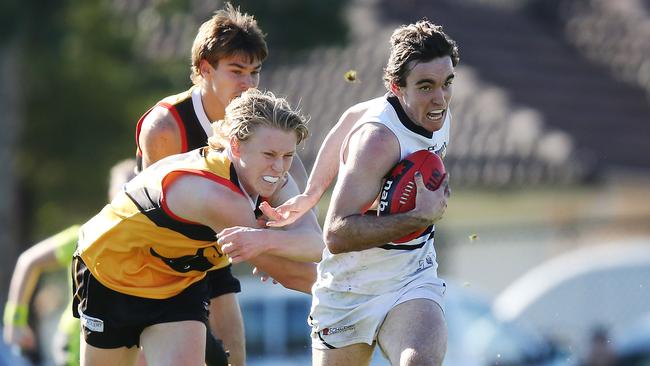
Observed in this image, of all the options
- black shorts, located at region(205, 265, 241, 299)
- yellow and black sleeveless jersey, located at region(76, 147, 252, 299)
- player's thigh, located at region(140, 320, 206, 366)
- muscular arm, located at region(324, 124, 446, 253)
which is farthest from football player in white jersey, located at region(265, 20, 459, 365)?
black shorts, located at region(205, 265, 241, 299)

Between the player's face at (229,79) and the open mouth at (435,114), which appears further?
the player's face at (229,79)

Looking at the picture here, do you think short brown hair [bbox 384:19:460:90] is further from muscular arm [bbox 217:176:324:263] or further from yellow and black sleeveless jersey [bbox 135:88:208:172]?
yellow and black sleeveless jersey [bbox 135:88:208:172]

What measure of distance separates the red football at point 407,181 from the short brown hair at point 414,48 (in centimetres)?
36

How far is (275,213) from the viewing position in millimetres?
6293

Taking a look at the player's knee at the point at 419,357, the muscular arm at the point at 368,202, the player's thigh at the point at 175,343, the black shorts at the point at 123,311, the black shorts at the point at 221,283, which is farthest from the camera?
the black shorts at the point at 221,283

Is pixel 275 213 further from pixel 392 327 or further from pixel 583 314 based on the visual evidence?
pixel 583 314

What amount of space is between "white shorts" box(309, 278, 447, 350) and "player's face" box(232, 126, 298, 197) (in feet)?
1.93

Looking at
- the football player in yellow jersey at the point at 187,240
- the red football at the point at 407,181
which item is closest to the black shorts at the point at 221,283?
the football player in yellow jersey at the point at 187,240

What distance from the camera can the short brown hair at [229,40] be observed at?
704 cm

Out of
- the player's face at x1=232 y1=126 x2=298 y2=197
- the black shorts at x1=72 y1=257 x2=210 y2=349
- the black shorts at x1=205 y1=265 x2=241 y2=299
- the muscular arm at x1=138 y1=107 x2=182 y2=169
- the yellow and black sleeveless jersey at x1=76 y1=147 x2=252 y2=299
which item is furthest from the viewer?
the black shorts at x1=205 y1=265 x2=241 y2=299

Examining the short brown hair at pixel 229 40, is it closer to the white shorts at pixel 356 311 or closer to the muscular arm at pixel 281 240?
the muscular arm at pixel 281 240

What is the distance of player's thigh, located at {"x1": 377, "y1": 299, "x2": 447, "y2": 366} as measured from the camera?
587 centimetres

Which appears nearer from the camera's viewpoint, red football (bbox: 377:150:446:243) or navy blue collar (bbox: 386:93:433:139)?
red football (bbox: 377:150:446:243)

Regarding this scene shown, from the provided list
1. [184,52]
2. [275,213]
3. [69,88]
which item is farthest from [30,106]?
[275,213]
